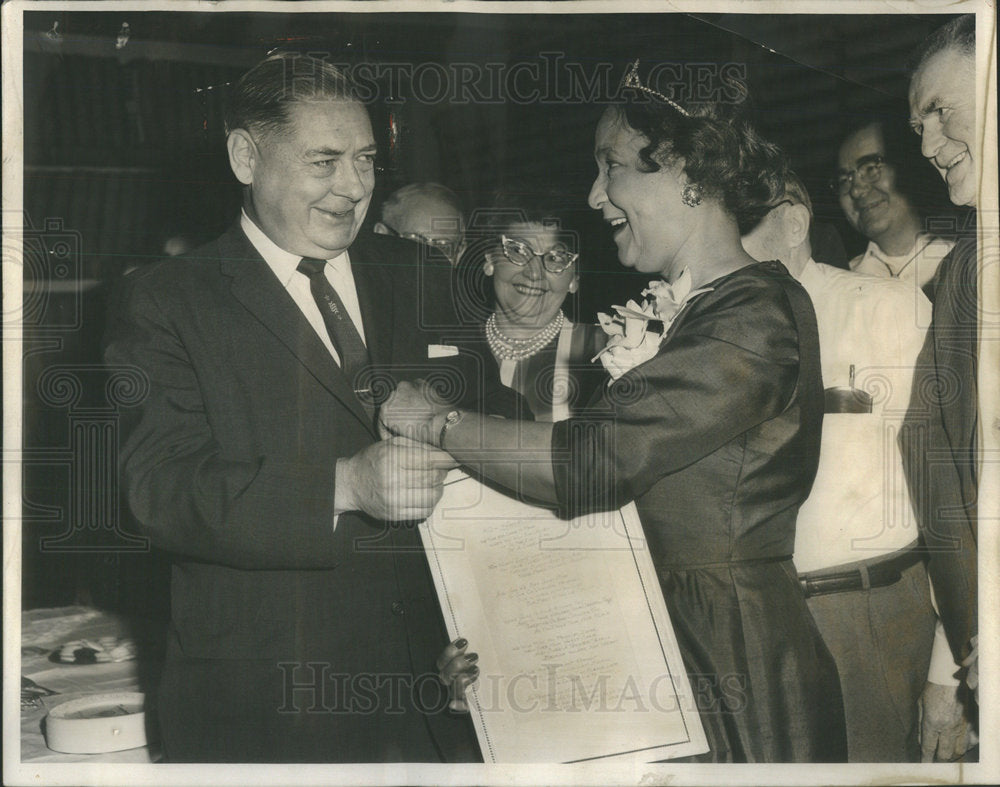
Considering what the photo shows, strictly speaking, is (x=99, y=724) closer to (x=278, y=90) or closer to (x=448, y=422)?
(x=448, y=422)

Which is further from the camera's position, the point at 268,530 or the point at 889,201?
the point at 889,201

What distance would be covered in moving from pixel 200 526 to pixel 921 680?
1.59 metres

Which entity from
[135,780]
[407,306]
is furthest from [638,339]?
[135,780]

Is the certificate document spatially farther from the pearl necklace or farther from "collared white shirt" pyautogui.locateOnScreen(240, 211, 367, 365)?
"collared white shirt" pyautogui.locateOnScreen(240, 211, 367, 365)

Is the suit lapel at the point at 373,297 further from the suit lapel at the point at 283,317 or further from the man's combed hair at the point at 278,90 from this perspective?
the man's combed hair at the point at 278,90

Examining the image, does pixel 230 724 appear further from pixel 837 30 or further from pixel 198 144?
pixel 837 30

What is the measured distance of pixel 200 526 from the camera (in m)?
2.03

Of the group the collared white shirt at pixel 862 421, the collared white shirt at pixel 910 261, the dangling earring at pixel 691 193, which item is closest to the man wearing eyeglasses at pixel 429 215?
the dangling earring at pixel 691 193

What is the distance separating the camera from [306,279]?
6.86ft

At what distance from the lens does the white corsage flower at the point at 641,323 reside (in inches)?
81.4

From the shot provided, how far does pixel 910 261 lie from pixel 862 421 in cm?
37

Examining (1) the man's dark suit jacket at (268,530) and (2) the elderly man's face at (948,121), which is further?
(2) the elderly man's face at (948,121)

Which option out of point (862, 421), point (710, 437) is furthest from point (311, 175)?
point (862, 421)

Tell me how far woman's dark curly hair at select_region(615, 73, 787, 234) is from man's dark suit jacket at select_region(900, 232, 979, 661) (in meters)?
0.45
